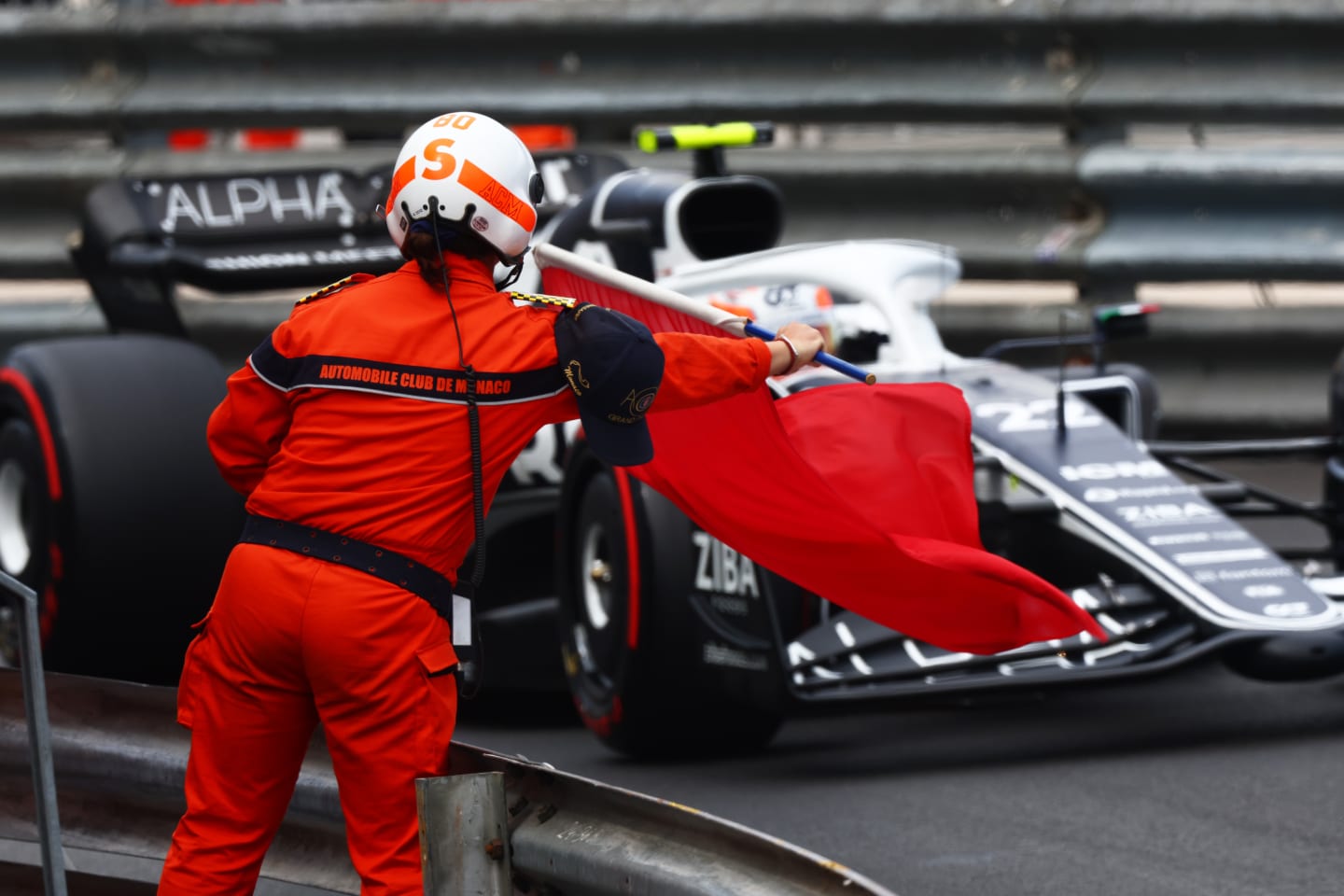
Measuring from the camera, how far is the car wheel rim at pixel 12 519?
6.35m

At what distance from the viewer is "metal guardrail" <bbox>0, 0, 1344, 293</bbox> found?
7.83m

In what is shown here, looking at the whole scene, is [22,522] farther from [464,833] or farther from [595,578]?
[464,833]

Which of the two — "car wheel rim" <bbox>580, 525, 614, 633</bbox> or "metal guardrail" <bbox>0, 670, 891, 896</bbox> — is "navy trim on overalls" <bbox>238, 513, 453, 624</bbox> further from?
"car wheel rim" <bbox>580, 525, 614, 633</bbox>

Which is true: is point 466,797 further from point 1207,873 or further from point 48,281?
point 48,281

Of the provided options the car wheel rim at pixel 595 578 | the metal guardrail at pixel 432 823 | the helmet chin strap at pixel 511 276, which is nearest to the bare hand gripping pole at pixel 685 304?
the helmet chin strap at pixel 511 276

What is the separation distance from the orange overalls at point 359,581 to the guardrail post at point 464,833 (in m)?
0.06

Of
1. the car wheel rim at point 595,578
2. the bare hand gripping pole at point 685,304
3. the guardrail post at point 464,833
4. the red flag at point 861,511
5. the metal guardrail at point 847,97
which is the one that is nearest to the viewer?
the guardrail post at point 464,833

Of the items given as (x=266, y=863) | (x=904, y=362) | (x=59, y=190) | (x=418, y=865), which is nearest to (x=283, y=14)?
(x=59, y=190)

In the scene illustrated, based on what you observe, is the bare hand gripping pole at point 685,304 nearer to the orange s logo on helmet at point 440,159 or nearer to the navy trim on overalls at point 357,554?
the orange s logo on helmet at point 440,159

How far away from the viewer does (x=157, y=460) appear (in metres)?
6.14

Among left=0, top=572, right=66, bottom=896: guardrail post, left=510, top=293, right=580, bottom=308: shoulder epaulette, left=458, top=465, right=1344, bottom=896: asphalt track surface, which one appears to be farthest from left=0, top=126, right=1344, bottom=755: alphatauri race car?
left=0, top=572, right=66, bottom=896: guardrail post

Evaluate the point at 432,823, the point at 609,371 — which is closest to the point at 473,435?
the point at 609,371

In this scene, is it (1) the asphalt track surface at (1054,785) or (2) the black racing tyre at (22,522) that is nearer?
(1) the asphalt track surface at (1054,785)

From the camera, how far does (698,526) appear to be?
5352mm
